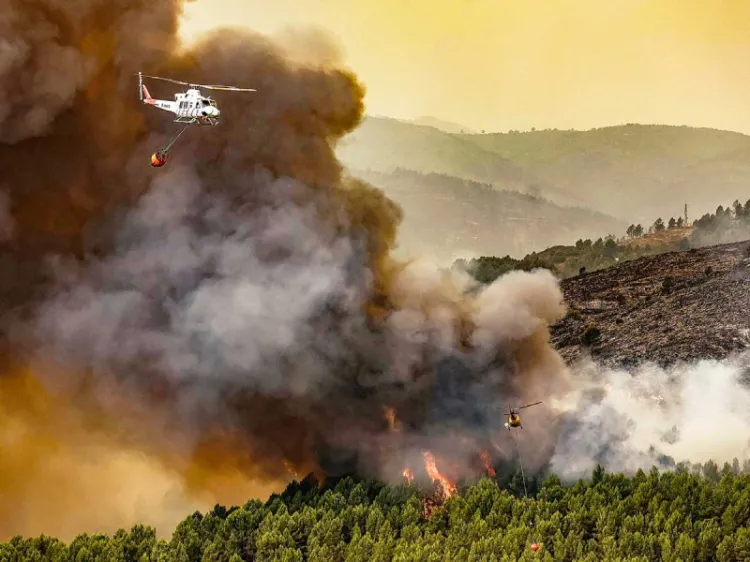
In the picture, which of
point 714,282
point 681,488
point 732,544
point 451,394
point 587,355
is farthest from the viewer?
point 714,282

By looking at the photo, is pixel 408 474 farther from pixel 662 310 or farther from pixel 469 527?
pixel 662 310

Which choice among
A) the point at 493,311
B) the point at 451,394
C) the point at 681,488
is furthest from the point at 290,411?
the point at 681,488

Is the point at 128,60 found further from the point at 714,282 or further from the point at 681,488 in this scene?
the point at 714,282

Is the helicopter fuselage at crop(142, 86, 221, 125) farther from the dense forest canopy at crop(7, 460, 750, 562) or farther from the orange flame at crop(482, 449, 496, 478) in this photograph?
the orange flame at crop(482, 449, 496, 478)

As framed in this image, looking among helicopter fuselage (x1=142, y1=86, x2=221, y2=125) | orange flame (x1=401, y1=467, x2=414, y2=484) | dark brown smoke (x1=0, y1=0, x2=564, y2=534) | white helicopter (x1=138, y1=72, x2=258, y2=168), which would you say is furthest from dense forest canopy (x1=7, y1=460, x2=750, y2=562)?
helicopter fuselage (x1=142, y1=86, x2=221, y2=125)

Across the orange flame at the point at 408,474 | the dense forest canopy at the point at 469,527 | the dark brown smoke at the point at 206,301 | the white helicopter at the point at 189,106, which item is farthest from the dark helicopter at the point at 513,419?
the white helicopter at the point at 189,106

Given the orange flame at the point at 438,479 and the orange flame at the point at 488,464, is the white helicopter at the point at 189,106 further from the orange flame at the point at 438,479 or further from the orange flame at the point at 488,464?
the orange flame at the point at 488,464
